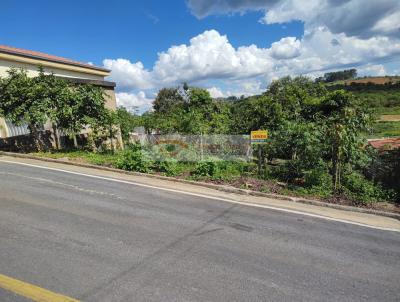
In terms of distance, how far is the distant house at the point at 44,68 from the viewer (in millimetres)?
14657

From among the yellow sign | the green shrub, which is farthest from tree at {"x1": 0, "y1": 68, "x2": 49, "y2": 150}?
the yellow sign

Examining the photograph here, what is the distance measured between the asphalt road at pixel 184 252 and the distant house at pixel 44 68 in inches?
328

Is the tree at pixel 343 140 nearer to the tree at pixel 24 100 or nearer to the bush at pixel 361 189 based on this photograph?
the bush at pixel 361 189

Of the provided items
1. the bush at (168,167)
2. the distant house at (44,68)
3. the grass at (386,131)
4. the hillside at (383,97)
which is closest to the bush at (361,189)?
the bush at (168,167)

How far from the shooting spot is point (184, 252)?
4867 millimetres

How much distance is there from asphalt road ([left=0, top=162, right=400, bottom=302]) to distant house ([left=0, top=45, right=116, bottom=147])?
27.3 ft

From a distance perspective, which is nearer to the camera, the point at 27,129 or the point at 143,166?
the point at 143,166

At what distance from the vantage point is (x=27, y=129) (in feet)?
48.8

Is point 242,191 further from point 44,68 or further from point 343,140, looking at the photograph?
point 44,68

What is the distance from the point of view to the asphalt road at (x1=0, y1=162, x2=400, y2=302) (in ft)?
12.9

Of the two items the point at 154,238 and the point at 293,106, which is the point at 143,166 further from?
the point at 293,106

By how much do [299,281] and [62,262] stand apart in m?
3.50

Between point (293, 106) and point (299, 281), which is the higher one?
point (293, 106)

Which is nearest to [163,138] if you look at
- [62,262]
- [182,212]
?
[182,212]
